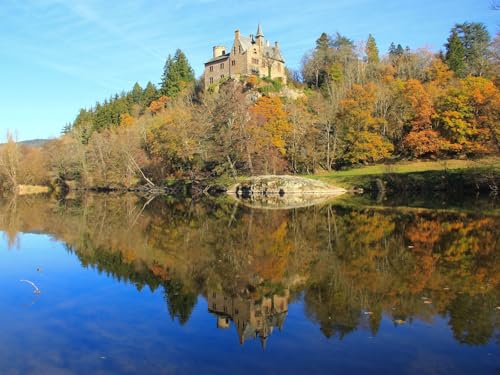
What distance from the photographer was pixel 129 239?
1975cm

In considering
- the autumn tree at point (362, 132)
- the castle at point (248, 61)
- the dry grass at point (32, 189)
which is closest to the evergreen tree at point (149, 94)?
the castle at point (248, 61)

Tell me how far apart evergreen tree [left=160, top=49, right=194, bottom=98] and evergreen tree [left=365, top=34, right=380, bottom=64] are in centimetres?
4272

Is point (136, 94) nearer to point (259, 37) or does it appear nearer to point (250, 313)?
point (259, 37)

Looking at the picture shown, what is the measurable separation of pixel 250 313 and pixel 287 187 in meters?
42.0

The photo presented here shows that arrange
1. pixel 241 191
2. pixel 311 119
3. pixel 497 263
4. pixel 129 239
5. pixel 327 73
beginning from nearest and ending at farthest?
pixel 497 263
pixel 129 239
pixel 241 191
pixel 311 119
pixel 327 73

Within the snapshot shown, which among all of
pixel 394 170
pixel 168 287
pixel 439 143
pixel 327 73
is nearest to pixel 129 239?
pixel 168 287

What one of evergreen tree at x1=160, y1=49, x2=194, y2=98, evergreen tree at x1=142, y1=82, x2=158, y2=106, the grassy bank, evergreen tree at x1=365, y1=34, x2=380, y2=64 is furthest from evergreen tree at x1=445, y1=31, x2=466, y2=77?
evergreen tree at x1=142, y1=82, x2=158, y2=106

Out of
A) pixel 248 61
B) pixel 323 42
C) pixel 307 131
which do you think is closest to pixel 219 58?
pixel 248 61

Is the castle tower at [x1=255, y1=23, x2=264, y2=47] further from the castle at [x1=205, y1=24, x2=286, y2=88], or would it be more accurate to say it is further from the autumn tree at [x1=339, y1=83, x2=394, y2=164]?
the autumn tree at [x1=339, y1=83, x2=394, y2=164]

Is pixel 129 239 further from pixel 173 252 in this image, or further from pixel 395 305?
pixel 395 305

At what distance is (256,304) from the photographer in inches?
396

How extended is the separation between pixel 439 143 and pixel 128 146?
44.3 metres

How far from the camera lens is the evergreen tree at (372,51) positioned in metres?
100

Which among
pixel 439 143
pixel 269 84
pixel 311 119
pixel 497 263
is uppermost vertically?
pixel 269 84
